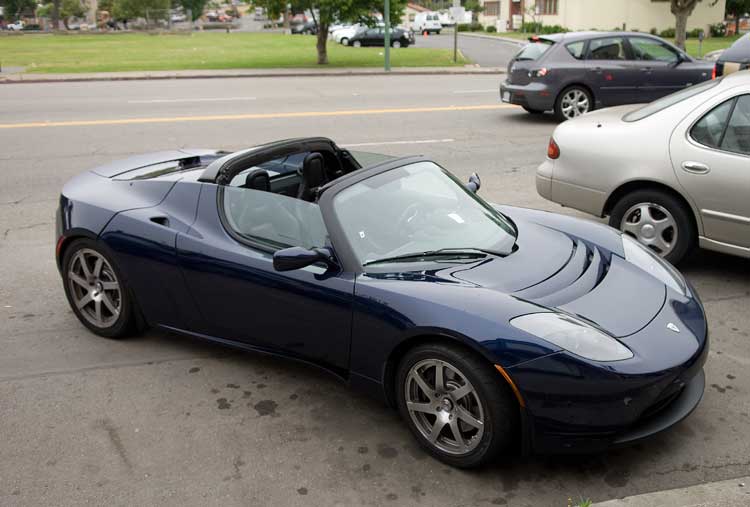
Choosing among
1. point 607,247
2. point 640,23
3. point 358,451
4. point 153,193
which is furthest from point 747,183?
point 640,23

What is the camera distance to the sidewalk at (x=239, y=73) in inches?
899

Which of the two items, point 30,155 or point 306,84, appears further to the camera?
point 306,84

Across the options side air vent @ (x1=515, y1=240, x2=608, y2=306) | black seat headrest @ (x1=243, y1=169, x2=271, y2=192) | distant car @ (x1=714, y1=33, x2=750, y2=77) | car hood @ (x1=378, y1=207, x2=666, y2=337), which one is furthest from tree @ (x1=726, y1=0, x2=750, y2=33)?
black seat headrest @ (x1=243, y1=169, x2=271, y2=192)

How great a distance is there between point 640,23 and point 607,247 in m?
55.5

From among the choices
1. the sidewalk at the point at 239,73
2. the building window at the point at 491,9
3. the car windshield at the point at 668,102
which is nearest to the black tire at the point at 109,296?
the car windshield at the point at 668,102

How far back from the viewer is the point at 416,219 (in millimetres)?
4297

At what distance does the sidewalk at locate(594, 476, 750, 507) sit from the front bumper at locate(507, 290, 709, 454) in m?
0.25

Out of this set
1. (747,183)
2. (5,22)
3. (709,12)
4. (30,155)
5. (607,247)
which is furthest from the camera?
(5,22)

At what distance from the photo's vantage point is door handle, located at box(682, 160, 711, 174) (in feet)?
18.8

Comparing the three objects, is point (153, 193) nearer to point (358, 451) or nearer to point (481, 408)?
point (358, 451)

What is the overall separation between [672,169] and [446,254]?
8.81 feet

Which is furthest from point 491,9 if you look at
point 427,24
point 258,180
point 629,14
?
point 258,180

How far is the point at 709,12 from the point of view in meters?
54.4

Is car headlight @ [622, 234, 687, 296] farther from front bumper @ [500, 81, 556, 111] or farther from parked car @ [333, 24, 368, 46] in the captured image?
parked car @ [333, 24, 368, 46]
